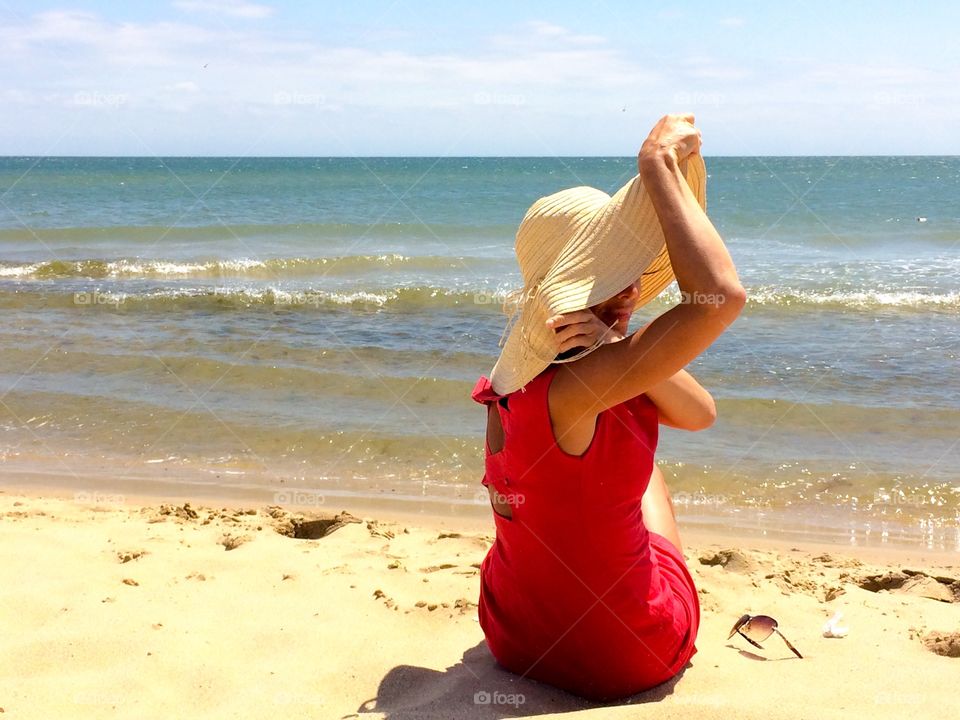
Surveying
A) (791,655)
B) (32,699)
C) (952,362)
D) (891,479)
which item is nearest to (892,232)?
(952,362)

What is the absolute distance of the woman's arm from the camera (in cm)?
210

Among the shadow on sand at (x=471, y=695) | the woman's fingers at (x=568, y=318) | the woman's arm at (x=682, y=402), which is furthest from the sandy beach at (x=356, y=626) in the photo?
the woman's fingers at (x=568, y=318)

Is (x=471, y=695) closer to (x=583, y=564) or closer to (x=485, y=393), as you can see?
(x=583, y=564)

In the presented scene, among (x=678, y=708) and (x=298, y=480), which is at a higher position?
Answer: (x=678, y=708)

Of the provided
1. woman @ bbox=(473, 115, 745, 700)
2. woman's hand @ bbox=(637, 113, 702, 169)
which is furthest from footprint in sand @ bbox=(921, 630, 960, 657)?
woman's hand @ bbox=(637, 113, 702, 169)

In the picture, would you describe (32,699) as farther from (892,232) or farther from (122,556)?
(892,232)

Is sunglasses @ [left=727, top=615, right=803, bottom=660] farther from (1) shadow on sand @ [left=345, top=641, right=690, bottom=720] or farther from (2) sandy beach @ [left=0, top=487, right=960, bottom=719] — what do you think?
(1) shadow on sand @ [left=345, top=641, right=690, bottom=720]

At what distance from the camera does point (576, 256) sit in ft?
6.19

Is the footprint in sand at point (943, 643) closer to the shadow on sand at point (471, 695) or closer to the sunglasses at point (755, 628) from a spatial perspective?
the sunglasses at point (755, 628)

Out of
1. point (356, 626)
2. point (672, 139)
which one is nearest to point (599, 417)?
point (672, 139)

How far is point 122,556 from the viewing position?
365 cm

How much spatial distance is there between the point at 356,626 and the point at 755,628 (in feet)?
4.21

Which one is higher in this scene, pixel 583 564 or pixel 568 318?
pixel 568 318

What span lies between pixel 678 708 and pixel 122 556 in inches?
99.6
